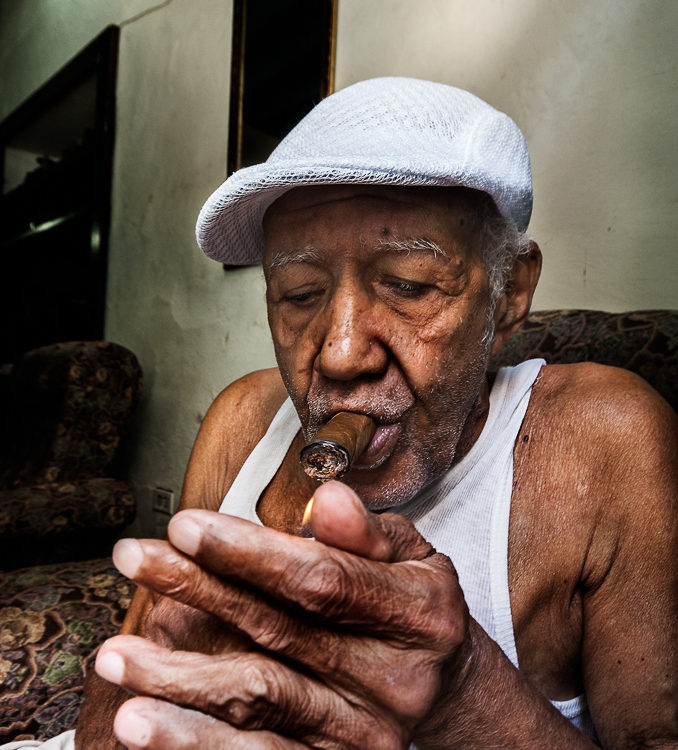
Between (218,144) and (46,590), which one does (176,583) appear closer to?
(46,590)

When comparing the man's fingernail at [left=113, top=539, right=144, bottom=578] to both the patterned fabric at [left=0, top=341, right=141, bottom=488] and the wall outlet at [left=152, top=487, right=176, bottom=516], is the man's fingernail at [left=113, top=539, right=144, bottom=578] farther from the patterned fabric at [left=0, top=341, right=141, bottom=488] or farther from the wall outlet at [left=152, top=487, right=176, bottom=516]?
the wall outlet at [left=152, top=487, right=176, bottom=516]

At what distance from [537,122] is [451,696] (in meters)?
1.66

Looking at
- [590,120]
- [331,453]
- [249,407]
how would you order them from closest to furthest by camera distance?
1. [331,453]
2. [249,407]
3. [590,120]

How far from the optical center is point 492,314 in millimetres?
1107

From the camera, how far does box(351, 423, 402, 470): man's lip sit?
964 millimetres

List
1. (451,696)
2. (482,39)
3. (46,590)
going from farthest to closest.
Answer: (482,39)
(46,590)
(451,696)

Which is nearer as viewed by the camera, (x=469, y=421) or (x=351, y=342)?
(x=351, y=342)

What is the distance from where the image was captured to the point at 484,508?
3.36 feet

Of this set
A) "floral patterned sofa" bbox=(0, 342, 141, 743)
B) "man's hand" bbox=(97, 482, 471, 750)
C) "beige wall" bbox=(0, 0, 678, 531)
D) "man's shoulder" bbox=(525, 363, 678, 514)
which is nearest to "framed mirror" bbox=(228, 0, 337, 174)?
"beige wall" bbox=(0, 0, 678, 531)

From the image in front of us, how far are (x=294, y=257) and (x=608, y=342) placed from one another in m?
0.71

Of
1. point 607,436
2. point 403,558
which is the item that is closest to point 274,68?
point 607,436

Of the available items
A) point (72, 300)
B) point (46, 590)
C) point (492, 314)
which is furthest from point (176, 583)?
point (72, 300)

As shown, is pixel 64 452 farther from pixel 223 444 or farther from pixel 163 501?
pixel 223 444

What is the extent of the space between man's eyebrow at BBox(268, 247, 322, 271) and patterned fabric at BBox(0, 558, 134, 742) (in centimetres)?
91
